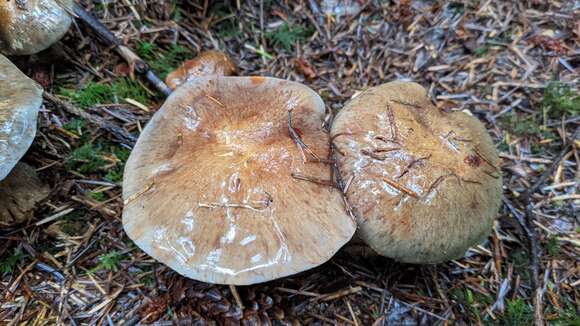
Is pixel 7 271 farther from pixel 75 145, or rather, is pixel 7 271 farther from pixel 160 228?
pixel 160 228

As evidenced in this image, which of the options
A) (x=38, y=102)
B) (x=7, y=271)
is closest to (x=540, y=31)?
(x=38, y=102)

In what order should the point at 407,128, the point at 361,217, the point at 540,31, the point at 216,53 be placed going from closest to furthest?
the point at 361,217 < the point at 407,128 < the point at 216,53 < the point at 540,31

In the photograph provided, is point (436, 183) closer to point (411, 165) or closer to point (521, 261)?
point (411, 165)

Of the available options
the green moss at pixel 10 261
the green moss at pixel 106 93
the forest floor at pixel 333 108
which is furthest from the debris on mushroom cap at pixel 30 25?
the green moss at pixel 10 261

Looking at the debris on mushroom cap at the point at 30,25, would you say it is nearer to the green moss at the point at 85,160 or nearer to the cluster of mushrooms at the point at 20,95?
the cluster of mushrooms at the point at 20,95

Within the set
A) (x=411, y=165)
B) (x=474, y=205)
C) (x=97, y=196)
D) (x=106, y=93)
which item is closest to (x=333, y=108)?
(x=411, y=165)

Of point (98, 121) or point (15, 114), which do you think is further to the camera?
point (98, 121)

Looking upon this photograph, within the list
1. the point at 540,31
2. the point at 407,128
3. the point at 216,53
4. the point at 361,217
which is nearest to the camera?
the point at 361,217
